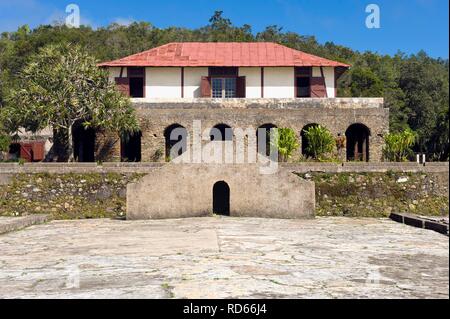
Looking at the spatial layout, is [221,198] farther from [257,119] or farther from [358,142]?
[358,142]

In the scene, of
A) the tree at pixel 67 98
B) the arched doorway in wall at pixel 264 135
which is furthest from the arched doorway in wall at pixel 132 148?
the arched doorway in wall at pixel 264 135

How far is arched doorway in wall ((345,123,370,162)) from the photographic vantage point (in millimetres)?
26859

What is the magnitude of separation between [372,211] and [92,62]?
506 inches

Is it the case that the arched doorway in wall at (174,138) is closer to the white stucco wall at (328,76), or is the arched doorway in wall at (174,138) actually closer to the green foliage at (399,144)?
the green foliage at (399,144)

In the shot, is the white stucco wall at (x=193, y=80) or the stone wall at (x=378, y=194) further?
the white stucco wall at (x=193, y=80)

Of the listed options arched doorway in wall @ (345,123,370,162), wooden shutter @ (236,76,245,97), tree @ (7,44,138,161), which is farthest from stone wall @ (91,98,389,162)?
wooden shutter @ (236,76,245,97)

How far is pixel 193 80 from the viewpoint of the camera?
31281mm

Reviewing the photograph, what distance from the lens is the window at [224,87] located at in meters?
31.2

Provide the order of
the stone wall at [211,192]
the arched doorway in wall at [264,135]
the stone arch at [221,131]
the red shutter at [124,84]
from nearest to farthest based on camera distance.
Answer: the stone wall at [211,192] < the arched doorway in wall at [264,135] < the stone arch at [221,131] < the red shutter at [124,84]

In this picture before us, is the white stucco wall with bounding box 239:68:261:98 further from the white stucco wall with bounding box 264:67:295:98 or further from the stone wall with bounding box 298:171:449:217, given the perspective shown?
the stone wall with bounding box 298:171:449:217

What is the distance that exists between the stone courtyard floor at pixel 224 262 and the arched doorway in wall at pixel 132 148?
11.4 m

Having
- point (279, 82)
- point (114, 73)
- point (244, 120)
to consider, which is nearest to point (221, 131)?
point (244, 120)
